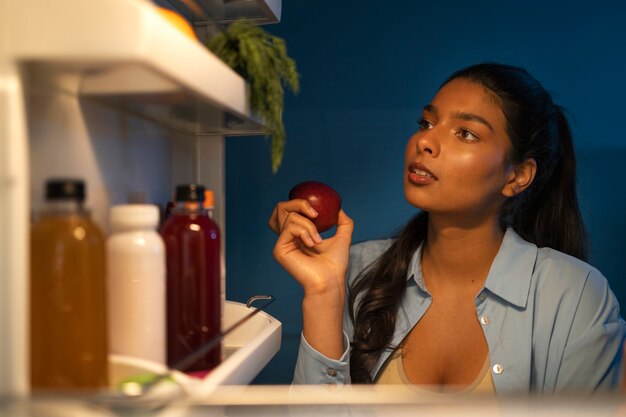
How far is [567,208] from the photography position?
111 cm

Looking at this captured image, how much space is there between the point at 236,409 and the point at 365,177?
85 cm

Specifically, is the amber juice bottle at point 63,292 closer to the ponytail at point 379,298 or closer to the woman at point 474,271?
the woman at point 474,271

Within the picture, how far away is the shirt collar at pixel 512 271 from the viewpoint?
97 cm

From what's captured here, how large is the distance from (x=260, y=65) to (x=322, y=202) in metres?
0.36

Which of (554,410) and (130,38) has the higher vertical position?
(130,38)

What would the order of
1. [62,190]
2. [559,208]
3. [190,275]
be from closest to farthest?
1. [62,190]
2. [190,275]
3. [559,208]

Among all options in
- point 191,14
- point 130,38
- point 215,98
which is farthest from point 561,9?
point 130,38

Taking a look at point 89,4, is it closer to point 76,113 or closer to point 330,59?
point 76,113

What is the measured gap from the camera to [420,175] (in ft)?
3.02

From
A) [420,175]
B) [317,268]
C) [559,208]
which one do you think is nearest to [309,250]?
[317,268]

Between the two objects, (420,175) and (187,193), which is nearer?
(187,193)

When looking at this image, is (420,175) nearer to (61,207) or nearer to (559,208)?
(559,208)

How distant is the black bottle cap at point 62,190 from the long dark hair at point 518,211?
737mm

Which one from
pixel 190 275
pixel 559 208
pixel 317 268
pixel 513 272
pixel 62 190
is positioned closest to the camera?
pixel 62 190
